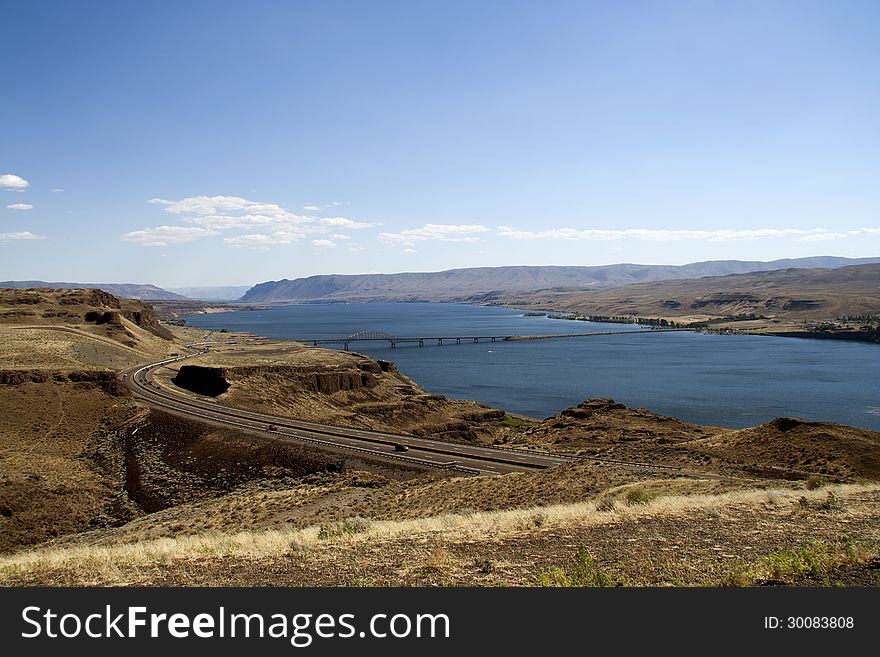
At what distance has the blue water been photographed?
80250 millimetres

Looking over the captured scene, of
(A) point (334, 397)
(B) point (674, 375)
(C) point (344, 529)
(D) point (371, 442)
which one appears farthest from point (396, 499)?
(B) point (674, 375)

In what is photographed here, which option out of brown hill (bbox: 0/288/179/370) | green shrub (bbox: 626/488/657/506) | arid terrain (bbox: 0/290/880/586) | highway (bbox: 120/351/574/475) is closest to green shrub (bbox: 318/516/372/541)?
arid terrain (bbox: 0/290/880/586)

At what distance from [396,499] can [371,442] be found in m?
15.3

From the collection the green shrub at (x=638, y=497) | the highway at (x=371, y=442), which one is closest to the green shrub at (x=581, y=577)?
the green shrub at (x=638, y=497)

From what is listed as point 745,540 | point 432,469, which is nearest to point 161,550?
point 745,540

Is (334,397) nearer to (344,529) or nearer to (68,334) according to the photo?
(68,334)

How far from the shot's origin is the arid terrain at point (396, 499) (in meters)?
12.4

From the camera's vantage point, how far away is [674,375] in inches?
4338

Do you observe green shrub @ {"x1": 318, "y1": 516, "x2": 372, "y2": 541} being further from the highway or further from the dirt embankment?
the dirt embankment

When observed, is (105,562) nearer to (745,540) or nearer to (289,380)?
(745,540)

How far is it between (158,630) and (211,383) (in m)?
66.9

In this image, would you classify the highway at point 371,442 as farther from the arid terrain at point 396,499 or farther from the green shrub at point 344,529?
the green shrub at point 344,529

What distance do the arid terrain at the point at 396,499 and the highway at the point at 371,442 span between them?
2.23 meters

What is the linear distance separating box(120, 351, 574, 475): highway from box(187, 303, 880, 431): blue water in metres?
40.7
